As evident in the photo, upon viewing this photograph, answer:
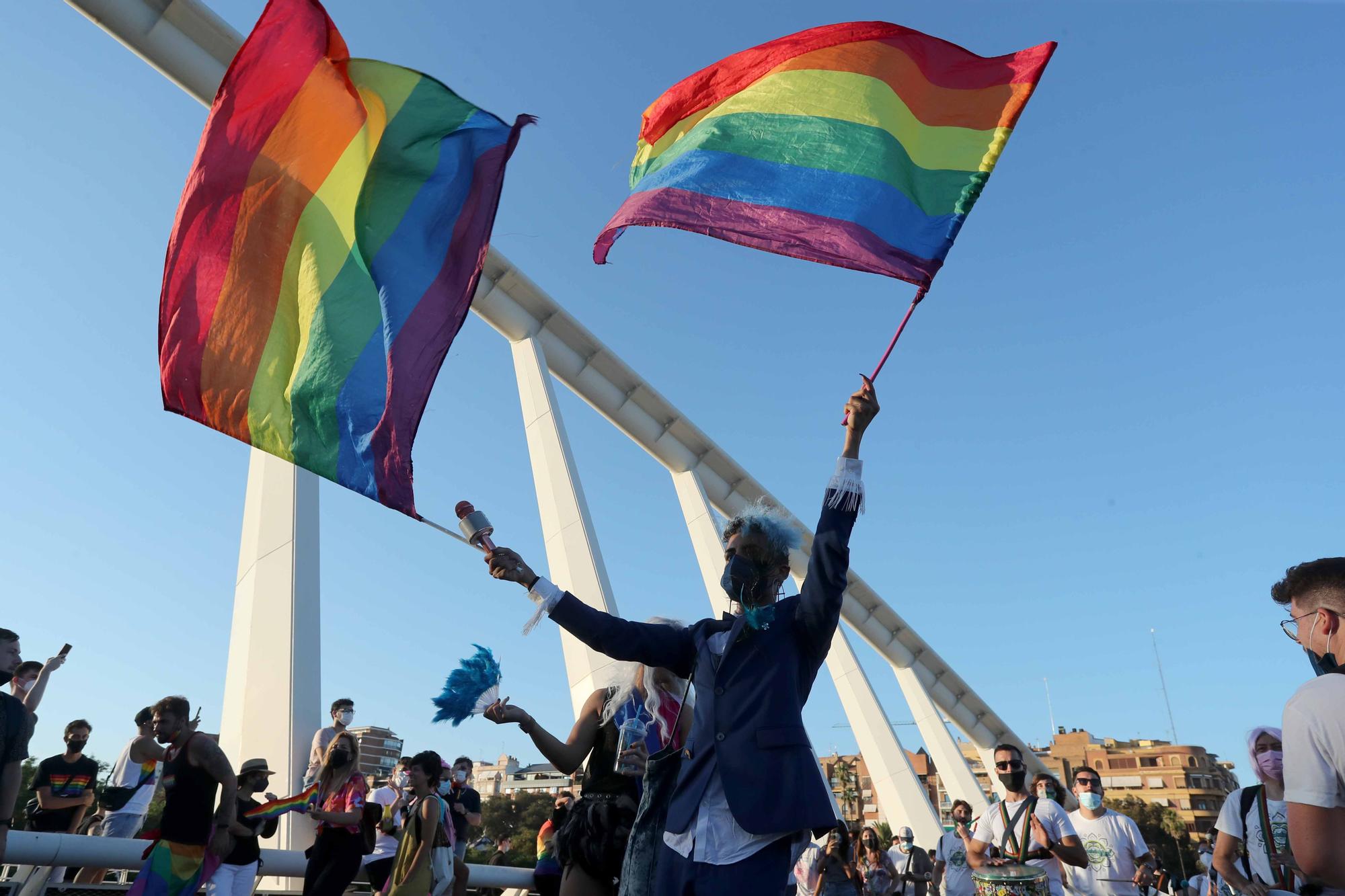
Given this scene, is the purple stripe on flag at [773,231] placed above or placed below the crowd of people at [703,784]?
above

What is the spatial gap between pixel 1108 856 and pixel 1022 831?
1.46 meters

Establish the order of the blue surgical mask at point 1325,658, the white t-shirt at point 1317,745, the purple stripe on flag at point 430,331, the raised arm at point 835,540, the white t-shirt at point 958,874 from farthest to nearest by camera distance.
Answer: the white t-shirt at point 958,874 < the purple stripe on flag at point 430,331 < the raised arm at point 835,540 < the blue surgical mask at point 1325,658 < the white t-shirt at point 1317,745

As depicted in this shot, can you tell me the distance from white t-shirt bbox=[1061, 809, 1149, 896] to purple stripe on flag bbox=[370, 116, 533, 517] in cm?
551

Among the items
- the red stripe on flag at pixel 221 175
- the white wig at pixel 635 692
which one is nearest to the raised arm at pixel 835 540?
the white wig at pixel 635 692

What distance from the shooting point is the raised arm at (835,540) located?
2.65 metres

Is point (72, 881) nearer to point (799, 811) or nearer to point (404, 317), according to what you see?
point (404, 317)

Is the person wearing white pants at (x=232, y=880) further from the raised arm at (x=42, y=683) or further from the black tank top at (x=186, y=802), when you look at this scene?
the raised arm at (x=42, y=683)

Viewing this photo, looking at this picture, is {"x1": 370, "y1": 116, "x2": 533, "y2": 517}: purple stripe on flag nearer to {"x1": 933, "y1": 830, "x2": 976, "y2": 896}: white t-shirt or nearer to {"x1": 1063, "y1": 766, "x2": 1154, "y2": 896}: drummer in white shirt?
{"x1": 1063, "y1": 766, "x2": 1154, "y2": 896}: drummer in white shirt

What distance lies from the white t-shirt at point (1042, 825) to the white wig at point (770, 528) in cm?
391

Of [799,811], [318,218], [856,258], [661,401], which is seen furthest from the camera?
[661,401]

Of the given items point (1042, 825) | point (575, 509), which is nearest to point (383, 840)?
point (1042, 825)

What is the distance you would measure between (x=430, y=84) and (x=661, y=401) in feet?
47.2

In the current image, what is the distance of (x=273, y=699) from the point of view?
823cm

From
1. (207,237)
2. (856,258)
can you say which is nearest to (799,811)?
(856,258)
